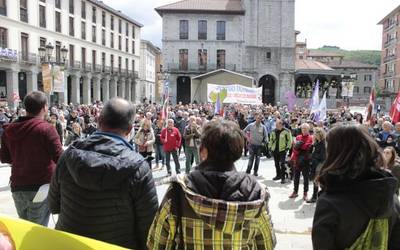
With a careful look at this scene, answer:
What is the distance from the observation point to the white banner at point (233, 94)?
18.4 meters

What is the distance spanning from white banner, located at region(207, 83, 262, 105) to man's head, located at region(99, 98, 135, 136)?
51.7ft

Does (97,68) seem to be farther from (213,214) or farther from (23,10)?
(213,214)

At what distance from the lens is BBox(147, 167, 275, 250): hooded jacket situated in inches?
A: 76.7

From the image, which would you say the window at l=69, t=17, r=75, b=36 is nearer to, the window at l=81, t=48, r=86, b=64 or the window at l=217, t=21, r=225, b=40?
the window at l=81, t=48, r=86, b=64

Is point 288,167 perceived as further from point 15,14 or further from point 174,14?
point 174,14

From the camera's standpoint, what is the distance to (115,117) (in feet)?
8.09

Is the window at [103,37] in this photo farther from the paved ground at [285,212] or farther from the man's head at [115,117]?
the man's head at [115,117]

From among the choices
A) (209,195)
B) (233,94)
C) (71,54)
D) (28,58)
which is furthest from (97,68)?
(209,195)

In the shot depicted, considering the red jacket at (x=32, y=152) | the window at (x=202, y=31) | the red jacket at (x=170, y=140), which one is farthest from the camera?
the window at (x=202, y=31)

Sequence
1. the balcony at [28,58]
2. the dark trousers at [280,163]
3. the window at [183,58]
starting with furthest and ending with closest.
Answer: the window at [183,58] → the balcony at [28,58] → the dark trousers at [280,163]

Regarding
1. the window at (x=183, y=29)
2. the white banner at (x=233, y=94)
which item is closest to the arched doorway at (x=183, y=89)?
the window at (x=183, y=29)

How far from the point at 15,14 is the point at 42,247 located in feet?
134

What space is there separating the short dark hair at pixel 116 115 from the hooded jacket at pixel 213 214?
643 millimetres

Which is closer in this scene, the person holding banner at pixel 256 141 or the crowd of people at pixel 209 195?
the crowd of people at pixel 209 195
